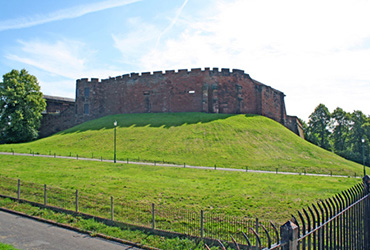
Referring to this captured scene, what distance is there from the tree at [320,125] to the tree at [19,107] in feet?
204

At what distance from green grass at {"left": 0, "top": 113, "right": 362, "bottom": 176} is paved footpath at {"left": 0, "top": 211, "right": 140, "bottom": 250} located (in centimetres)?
1852

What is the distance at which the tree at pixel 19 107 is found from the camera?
1932 inches

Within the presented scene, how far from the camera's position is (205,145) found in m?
35.6

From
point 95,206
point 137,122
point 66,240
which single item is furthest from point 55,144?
point 66,240

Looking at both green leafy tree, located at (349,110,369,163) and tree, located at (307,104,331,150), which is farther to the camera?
tree, located at (307,104,331,150)

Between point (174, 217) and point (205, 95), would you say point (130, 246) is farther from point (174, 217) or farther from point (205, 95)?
point (205, 95)

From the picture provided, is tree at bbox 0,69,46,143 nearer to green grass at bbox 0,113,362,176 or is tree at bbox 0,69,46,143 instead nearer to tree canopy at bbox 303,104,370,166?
green grass at bbox 0,113,362,176

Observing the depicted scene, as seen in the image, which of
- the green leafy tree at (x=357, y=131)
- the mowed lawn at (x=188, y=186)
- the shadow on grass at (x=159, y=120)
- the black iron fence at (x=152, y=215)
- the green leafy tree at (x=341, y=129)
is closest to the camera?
the black iron fence at (x=152, y=215)

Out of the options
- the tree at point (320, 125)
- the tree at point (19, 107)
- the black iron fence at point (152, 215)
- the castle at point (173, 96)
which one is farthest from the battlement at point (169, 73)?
the black iron fence at point (152, 215)

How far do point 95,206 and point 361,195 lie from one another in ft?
37.2

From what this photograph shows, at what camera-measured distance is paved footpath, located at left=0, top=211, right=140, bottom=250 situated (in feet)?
32.5

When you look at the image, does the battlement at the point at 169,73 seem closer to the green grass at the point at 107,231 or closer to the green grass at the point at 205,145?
the green grass at the point at 205,145

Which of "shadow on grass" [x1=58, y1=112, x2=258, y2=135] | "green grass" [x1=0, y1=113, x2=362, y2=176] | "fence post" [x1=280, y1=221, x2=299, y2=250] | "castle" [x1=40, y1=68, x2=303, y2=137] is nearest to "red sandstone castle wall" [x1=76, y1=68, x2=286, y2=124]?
"castle" [x1=40, y1=68, x2=303, y2=137]

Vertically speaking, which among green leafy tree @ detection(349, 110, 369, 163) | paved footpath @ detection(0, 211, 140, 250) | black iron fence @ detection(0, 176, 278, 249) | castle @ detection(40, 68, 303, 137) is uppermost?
castle @ detection(40, 68, 303, 137)
